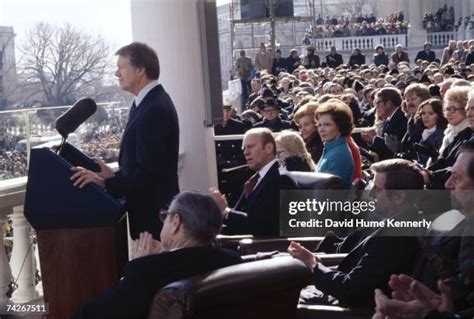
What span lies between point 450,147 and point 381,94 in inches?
103

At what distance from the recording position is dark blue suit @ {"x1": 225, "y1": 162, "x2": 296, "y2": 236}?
4.97 m

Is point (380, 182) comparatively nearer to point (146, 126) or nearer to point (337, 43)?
point (146, 126)

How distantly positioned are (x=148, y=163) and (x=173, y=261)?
115cm

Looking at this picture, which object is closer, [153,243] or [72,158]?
[153,243]

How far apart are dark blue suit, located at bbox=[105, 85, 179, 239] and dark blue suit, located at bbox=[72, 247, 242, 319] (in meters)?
1.07

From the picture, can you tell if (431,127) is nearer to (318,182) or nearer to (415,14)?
(318,182)

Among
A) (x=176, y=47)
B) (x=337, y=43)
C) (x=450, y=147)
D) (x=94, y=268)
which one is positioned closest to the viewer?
(x=94, y=268)

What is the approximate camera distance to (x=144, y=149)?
4242 mm

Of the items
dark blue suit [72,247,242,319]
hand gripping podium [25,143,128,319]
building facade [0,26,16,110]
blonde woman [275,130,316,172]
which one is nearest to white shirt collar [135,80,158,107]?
hand gripping podium [25,143,128,319]

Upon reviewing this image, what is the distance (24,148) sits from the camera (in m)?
7.18

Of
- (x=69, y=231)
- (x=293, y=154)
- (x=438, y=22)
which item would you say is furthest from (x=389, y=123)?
(x=438, y=22)

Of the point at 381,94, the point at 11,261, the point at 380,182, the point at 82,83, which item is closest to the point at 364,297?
the point at 380,182

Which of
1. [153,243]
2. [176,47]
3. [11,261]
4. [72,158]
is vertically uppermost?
[176,47]

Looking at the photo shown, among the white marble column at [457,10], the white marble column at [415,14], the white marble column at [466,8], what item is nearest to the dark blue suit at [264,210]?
the white marble column at [415,14]
